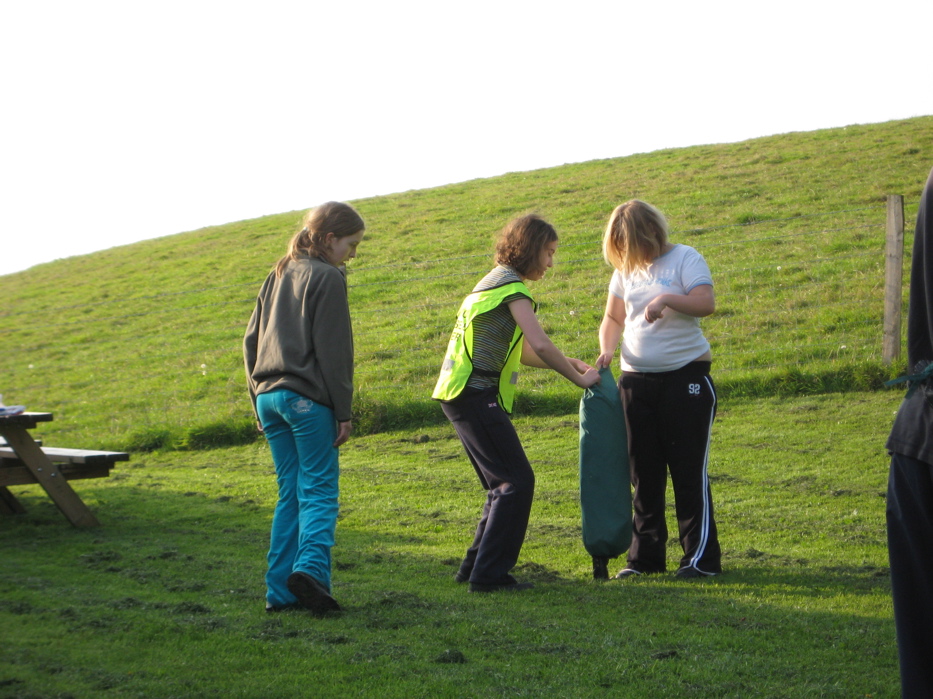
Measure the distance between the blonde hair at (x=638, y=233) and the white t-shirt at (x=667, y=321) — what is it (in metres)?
0.06

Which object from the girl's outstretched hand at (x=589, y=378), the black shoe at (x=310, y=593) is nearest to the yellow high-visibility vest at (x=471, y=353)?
the girl's outstretched hand at (x=589, y=378)

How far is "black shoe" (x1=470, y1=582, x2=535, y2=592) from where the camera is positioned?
15.3 ft

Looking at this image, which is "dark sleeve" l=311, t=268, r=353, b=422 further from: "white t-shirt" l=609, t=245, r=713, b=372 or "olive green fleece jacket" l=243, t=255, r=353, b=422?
"white t-shirt" l=609, t=245, r=713, b=372

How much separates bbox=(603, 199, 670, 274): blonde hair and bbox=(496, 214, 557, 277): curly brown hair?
0.40 metres

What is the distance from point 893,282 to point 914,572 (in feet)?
27.6

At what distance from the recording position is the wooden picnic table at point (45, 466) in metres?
6.66

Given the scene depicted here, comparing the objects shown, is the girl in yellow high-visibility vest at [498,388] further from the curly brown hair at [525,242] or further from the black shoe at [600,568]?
the black shoe at [600,568]

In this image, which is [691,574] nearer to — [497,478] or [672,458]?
[672,458]

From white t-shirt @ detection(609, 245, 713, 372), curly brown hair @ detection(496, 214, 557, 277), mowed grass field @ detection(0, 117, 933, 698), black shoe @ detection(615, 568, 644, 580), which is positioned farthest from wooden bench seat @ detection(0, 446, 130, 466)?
white t-shirt @ detection(609, 245, 713, 372)

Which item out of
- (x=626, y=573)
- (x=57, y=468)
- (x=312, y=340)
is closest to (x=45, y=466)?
(x=57, y=468)

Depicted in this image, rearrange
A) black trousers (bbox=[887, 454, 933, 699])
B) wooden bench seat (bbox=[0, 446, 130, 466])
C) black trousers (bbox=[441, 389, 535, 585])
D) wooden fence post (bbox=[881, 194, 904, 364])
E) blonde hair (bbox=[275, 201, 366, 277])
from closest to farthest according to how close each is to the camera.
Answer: black trousers (bbox=[887, 454, 933, 699]) < blonde hair (bbox=[275, 201, 366, 277]) < black trousers (bbox=[441, 389, 535, 585]) < wooden bench seat (bbox=[0, 446, 130, 466]) < wooden fence post (bbox=[881, 194, 904, 364])

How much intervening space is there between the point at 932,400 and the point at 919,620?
0.62 m

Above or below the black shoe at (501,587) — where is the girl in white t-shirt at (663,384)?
above

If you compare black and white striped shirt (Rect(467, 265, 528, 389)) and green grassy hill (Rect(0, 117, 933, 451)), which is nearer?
black and white striped shirt (Rect(467, 265, 528, 389))
